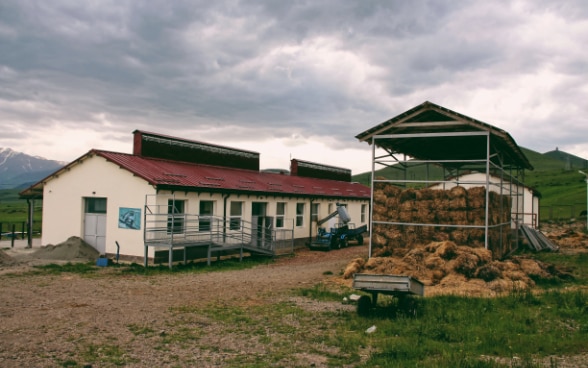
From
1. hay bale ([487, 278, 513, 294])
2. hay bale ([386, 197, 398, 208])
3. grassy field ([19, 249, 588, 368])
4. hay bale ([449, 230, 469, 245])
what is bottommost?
grassy field ([19, 249, 588, 368])

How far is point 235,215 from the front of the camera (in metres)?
26.2

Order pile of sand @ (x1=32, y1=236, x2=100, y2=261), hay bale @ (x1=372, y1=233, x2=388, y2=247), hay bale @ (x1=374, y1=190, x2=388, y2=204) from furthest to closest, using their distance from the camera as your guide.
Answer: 1. pile of sand @ (x1=32, y1=236, x2=100, y2=261)
2. hay bale @ (x1=374, y1=190, x2=388, y2=204)
3. hay bale @ (x1=372, y1=233, x2=388, y2=247)

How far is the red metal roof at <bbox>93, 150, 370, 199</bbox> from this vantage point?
22.0 metres

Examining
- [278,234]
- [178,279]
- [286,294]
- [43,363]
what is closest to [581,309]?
[286,294]

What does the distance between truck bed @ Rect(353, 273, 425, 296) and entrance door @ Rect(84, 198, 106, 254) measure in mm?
15793

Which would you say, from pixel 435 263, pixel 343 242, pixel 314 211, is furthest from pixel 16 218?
pixel 435 263

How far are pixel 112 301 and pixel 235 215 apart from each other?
1309 centimetres

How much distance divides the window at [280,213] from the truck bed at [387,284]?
1914cm

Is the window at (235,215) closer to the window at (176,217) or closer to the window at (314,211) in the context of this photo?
the window at (176,217)

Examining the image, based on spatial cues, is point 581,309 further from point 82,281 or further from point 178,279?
point 82,281

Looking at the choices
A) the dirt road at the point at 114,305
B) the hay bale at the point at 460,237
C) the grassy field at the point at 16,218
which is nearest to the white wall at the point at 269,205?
the dirt road at the point at 114,305

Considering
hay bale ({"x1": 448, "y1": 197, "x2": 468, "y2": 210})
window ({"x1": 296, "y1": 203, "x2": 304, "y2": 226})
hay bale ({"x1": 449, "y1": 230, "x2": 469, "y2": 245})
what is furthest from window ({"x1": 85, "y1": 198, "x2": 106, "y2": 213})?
hay bale ({"x1": 449, "y1": 230, "x2": 469, "y2": 245})

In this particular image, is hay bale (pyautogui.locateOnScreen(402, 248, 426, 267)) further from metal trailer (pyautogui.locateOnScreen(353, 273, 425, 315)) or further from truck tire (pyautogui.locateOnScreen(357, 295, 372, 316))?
truck tire (pyautogui.locateOnScreen(357, 295, 372, 316))

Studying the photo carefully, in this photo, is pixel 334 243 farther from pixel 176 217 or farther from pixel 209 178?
pixel 176 217
